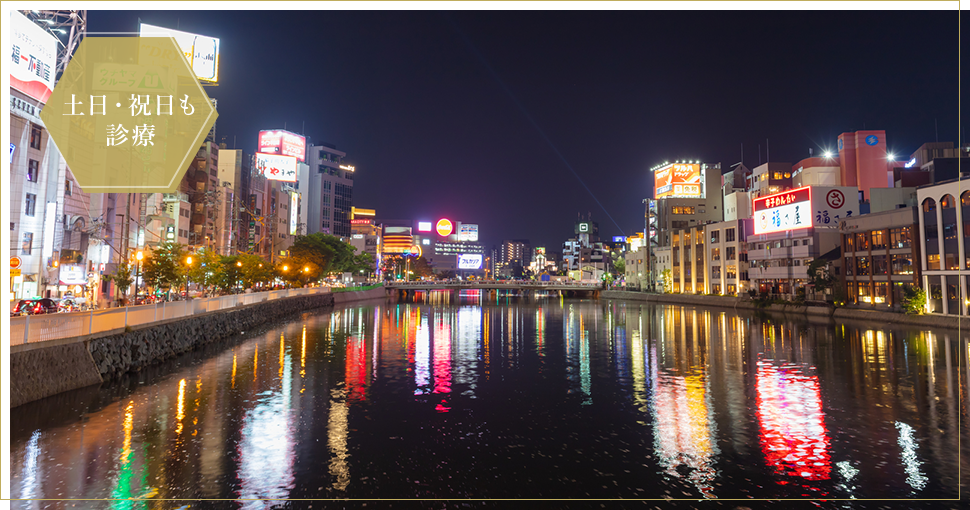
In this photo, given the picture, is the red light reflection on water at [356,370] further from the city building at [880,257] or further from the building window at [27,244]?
the city building at [880,257]

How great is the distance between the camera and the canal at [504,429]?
11.4 metres

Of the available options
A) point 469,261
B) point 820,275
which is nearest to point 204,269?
point 820,275

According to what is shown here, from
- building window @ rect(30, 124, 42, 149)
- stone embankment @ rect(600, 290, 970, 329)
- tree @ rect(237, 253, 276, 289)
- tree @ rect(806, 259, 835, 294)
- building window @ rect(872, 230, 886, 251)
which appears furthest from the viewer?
tree @ rect(237, 253, 276, 289)

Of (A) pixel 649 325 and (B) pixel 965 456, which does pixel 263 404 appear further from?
(A) pixel 649 325

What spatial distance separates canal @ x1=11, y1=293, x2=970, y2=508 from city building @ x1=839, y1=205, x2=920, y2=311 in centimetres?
2943

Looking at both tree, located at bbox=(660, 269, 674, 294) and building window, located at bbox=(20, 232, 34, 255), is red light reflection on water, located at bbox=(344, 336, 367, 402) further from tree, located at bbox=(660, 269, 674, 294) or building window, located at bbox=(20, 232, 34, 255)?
tree, located at bbox=(660, 269, 674, 294)

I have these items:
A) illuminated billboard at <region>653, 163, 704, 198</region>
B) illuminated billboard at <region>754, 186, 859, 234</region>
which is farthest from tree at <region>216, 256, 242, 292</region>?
illuminated billboard at <region>653, 163, 704, 198</region>

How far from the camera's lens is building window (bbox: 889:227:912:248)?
55562 millimetres

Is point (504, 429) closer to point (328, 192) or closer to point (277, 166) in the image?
point (277, 166)

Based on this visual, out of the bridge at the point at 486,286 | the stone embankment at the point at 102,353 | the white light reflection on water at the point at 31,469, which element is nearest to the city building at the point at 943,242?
the stone embankment at the point at 102,353

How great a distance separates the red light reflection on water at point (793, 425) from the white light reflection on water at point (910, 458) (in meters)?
1.51

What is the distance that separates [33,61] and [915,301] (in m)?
76.1

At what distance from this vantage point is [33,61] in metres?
42.2

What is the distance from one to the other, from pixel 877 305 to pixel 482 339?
4585cm
